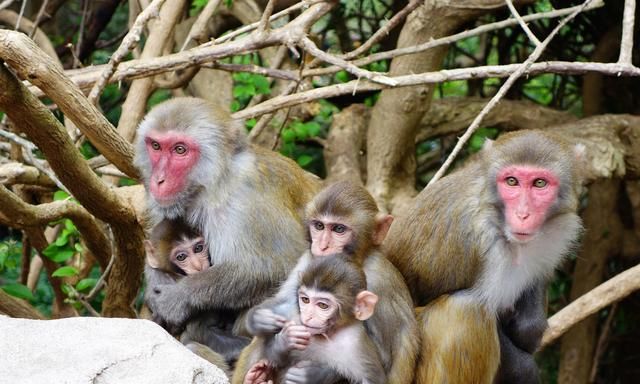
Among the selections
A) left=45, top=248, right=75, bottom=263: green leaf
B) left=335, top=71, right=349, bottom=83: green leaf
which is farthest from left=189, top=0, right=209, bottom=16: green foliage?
left=45, top=248, right=75, bottom=263: green leaf

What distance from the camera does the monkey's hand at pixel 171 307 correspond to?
5527mm

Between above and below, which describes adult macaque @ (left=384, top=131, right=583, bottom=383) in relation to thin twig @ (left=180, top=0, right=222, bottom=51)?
below

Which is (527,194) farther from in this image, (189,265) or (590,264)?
(590,264)

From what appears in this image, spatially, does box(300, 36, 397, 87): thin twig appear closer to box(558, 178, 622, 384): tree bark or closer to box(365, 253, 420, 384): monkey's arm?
box(365, 253, 420, 384): monkey's arm

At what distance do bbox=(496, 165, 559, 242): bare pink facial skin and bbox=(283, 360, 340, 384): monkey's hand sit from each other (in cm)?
112

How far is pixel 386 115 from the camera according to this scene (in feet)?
27.5

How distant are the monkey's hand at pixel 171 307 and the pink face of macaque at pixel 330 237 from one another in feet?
2.79

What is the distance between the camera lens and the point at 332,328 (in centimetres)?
491

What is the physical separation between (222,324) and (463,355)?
55.7 inches

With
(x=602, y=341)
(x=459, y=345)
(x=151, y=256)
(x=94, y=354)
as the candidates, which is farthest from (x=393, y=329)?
(x=602, y=341)

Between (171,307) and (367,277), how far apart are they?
1.14m

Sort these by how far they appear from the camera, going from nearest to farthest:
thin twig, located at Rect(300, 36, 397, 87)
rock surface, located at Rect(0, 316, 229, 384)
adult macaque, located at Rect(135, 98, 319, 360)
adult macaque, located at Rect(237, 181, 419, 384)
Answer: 1. rock surface, located at Rect(0, 316, 229, 384)
2. adult macaque, located at Rect(237, 181, 419, 384)
3. adult macaque, located at Rect(135, 98, 319, 360)
4. thin twig, located at Rect(300, 36, 397, 87)

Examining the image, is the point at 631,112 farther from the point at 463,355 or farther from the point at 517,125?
the point at 463,355

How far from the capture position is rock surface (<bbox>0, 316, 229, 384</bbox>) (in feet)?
12.8
